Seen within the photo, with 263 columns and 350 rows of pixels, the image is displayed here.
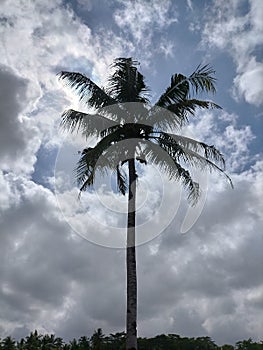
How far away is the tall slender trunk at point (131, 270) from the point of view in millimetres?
13352

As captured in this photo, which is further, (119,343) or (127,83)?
(119,343)

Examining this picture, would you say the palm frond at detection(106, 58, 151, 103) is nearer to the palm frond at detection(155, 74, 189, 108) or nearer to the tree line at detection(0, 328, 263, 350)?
the palm frond at detection(155, 74, 189, 108)

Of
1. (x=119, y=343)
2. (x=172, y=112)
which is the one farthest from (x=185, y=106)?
(x=119, y=343)

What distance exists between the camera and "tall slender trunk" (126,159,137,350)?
1335 centimetres

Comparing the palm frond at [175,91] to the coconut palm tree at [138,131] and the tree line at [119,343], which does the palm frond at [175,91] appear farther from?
the tree line at [119,343]

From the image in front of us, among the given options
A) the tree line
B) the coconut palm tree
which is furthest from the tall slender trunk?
the tree line

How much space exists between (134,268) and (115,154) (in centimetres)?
420

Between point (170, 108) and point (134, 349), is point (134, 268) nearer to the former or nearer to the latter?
point (134, 349)

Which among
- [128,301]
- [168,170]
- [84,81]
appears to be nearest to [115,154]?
[168,170]

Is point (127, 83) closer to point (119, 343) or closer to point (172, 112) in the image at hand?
point (172, 112)

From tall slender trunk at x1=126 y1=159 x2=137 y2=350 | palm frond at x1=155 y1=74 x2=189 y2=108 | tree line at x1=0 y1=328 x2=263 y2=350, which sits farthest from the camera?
Answer: tree line at x1=0 y1=328 x2=263 y2=350

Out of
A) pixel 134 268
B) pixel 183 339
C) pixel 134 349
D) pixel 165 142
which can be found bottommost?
pixel 134 349

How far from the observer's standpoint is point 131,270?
14.3 m

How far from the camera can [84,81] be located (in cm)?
1730
